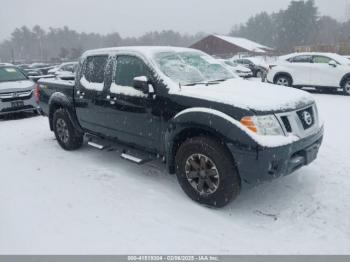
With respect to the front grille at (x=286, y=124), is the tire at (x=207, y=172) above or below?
below

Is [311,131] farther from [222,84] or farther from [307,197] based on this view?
[222,84]

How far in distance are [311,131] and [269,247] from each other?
4.93 feet

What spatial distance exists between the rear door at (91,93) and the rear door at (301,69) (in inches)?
406

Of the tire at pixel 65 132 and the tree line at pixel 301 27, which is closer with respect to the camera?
the tire at pixel 65 132

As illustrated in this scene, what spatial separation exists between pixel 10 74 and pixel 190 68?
8379 mm

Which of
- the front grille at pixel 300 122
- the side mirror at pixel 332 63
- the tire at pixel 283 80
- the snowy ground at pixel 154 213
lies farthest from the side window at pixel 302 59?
the front grille at pixel 300 122

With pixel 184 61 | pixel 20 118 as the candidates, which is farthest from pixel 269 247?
pixel 20 118

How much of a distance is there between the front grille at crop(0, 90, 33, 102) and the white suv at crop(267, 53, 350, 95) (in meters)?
9.79

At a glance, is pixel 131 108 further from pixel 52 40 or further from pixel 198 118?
pixel 52 40

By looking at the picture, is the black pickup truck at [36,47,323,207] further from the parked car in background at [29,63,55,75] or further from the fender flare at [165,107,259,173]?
the parked car in background at [29,63,55,75]

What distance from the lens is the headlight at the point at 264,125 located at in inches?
138

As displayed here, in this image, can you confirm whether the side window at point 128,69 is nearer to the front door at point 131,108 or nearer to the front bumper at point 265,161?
the front door at point 131,108

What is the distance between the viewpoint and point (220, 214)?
3.94 meters

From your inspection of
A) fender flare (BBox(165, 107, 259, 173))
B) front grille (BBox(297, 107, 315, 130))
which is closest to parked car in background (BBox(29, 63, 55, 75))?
fender flare (BBox(165, 107, 259, 173))
